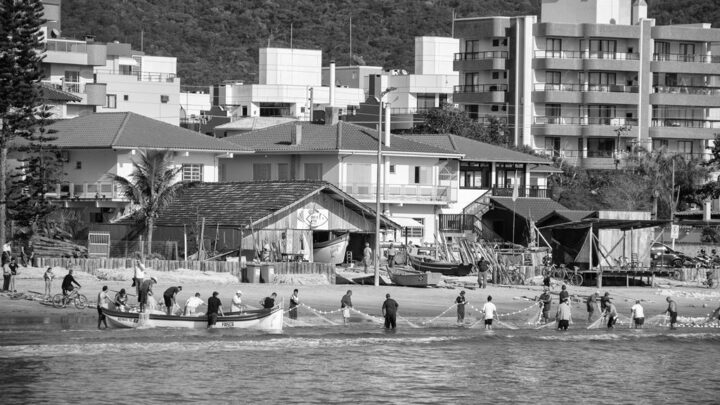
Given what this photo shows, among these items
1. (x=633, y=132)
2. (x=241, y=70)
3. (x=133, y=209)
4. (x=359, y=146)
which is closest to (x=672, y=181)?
(x=633, y=132)

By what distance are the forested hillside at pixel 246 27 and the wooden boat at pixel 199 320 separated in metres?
117

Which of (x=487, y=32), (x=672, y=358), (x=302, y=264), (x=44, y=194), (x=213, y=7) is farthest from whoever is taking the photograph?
(x=213, y=7)

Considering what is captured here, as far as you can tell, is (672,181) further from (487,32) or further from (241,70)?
(241,70)

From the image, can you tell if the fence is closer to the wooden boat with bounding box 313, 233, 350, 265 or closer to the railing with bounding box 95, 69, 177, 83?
the wooden boat with bounding box 313, 233, 350, 265

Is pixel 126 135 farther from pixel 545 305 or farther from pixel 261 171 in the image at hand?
pixel 545 305

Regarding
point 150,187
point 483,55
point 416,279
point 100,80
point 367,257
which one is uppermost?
point 483,55

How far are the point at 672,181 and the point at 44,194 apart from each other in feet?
145

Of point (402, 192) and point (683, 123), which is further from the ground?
point (683, 123)

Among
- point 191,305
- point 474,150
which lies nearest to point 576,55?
point 474,150

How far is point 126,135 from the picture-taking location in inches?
2682

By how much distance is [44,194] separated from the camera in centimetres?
6297

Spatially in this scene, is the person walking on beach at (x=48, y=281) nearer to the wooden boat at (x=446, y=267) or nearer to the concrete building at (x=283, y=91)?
the wooden boat at (x=446, y=267)

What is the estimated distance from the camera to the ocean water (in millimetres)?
37625

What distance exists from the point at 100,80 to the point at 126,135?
27.0m
